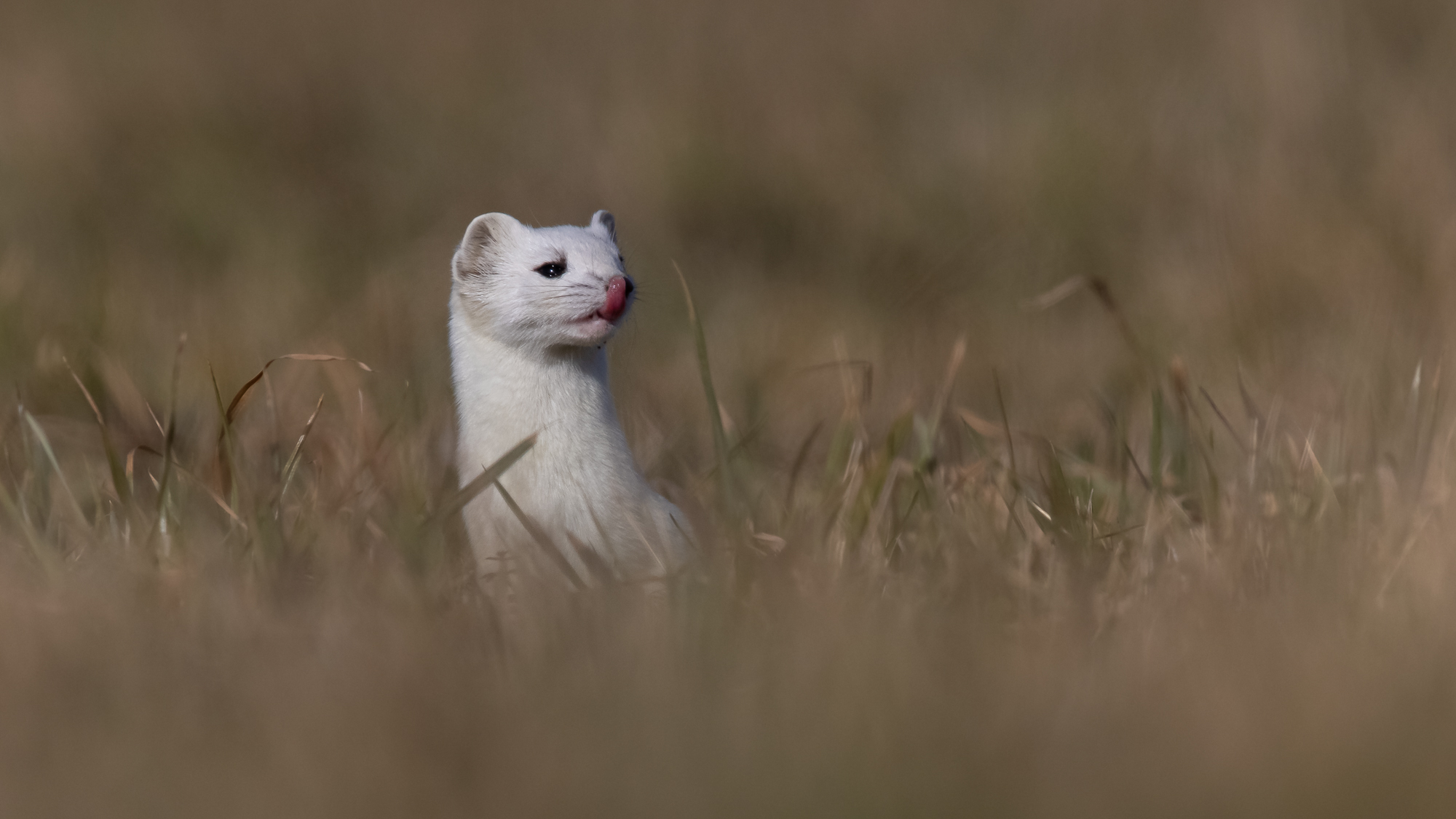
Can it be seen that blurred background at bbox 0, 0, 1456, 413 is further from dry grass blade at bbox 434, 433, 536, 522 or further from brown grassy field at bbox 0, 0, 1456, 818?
dry grass blade at bbox 434, 433, 536, 522

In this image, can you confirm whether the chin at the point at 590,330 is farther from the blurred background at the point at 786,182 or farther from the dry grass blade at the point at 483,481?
the blurred background at the point at 786,182

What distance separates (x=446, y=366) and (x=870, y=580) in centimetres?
276

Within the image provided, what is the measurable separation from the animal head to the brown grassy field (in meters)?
0.44

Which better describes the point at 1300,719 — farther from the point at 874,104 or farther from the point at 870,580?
the point at 874,104

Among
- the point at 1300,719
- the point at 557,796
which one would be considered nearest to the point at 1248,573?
the point at 1300,719

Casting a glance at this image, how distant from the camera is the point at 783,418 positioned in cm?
505

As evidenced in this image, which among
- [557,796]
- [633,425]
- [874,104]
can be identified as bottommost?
[633,425]

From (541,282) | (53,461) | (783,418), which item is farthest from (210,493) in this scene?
(783,418)

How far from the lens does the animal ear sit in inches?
136

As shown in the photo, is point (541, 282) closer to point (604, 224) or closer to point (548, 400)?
point (548, 400)

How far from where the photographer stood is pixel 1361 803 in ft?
5.62

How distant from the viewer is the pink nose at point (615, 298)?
128 inches

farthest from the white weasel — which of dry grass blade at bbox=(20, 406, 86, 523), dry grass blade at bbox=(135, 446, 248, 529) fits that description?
dry grass blade at bbox=(20, 406, 86, 523)

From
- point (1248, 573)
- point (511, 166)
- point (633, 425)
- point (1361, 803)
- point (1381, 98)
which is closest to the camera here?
point (1361, 803)
